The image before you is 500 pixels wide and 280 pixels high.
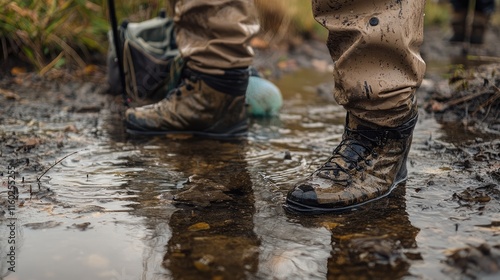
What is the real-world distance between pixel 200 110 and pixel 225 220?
1.09 meters

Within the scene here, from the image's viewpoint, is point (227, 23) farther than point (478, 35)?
No

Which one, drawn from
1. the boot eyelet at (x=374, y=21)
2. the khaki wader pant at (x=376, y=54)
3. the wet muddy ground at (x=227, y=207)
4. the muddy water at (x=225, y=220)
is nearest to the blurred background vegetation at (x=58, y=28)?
the wet muddy ground at (x=227, y=207)

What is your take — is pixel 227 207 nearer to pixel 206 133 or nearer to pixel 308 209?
pixel 308 209

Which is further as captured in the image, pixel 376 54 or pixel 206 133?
pixel 206 133

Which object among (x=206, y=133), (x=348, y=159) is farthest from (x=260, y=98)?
(x=348, y=159)

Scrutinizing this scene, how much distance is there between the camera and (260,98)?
10.5 ft

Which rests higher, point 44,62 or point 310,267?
point 44,62

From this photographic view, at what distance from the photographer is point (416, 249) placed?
150 cm

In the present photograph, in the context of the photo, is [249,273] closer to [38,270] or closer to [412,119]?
[38,270]

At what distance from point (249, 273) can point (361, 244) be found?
1.04 feet

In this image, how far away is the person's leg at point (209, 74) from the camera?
8.47 ft

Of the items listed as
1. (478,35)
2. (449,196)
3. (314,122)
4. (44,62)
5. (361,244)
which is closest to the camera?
(361,244)

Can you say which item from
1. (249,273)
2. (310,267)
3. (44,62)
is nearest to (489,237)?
(310,267)

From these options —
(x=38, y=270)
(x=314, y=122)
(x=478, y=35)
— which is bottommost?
(x=38, y=270)
